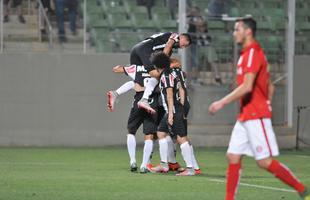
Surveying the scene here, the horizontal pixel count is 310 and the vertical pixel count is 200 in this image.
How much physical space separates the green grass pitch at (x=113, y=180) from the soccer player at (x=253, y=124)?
1.30 metres

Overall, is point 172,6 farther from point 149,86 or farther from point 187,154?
point 187,154

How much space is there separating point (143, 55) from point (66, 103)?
6.99 m

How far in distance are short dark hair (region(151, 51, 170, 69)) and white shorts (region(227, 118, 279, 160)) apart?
4500 millimetres

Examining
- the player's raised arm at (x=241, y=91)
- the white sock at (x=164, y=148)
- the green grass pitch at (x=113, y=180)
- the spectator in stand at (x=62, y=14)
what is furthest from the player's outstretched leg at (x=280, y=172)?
the spectator in stand at (x=62, y=14)

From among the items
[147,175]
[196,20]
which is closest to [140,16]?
[196,20]

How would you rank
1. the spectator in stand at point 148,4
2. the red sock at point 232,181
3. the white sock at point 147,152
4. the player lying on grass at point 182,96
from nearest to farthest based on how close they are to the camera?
the red sock at point 232,181
the player lying on grass at point 182,96
the white sock at point 147,152
the spectator in stand at point 148,4

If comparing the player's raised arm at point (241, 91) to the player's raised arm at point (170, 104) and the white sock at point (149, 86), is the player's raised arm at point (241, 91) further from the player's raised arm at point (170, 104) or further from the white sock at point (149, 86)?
the white sock at point (149, 86)

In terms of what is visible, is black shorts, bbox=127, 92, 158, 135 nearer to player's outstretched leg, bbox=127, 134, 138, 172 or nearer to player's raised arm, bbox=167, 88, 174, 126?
player's outstretched leg, bbox=127, 134, 138, 172

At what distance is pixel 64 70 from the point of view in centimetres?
2258

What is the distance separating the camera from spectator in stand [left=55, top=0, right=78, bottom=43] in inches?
882

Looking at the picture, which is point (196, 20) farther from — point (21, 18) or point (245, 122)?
point (245, 122)

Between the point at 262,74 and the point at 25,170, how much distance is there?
20.4ft

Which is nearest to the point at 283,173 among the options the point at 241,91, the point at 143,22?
the point at 241,91

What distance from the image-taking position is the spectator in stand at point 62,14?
22.4 meters
